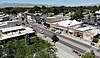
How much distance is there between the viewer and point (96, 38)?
30641mm

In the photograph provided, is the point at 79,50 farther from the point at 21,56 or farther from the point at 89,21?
the point at 89,21

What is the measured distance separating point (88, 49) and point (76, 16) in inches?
912

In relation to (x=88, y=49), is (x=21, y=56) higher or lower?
higher

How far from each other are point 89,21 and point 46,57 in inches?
1100

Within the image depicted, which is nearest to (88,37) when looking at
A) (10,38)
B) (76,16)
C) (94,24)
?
(94,24)

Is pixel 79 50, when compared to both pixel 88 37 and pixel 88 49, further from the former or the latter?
pixel 88 37

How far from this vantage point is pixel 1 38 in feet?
103

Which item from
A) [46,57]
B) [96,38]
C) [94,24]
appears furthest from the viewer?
[94,24]

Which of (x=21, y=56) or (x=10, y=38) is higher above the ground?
(x=21, y=56)

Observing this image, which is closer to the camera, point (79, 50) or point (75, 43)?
point (79, 50)

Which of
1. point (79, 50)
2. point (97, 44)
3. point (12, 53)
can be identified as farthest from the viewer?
point (97, 44)

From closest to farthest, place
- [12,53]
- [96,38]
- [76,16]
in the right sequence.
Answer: [12,53]
[96,38]
[76,16]

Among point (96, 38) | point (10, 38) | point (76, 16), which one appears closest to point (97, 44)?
point (96, 38)

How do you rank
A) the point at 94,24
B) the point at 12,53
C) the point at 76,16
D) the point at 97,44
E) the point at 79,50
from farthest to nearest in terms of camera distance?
1. the point at 76,16
2. the point at 94,24
3. the point at 97,44
4. the point at 79,50
5. the point at 12,53
